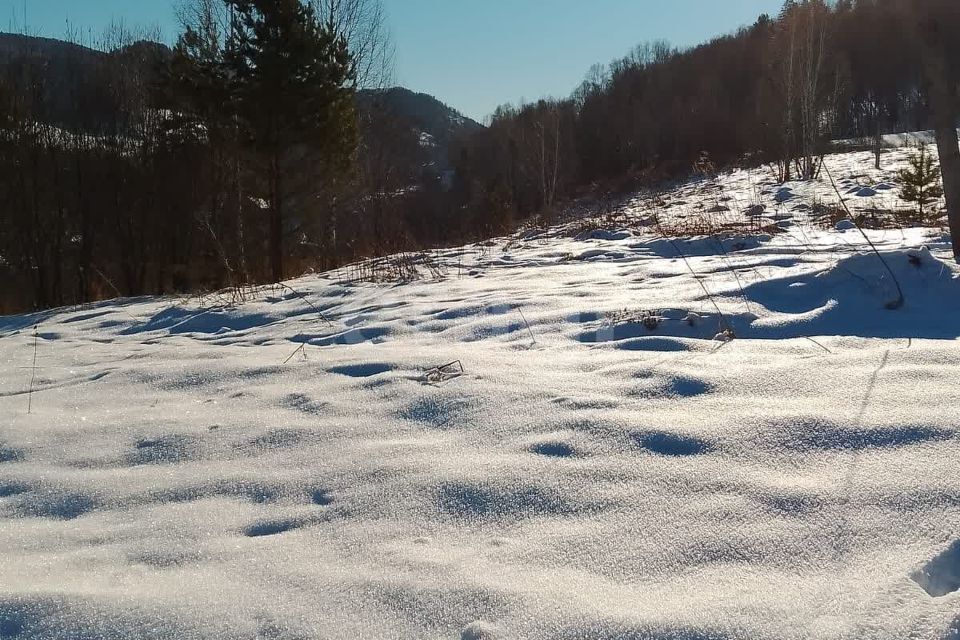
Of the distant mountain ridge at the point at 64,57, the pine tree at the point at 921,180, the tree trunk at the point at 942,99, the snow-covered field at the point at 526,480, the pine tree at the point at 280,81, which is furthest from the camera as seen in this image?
the distant mountain ridge at the point at 64,57

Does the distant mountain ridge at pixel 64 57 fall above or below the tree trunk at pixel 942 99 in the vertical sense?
above

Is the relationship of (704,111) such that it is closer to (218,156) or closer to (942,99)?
(218,156)

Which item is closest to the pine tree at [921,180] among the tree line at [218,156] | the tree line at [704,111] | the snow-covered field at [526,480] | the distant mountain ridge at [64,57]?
the tree line at [218,156]

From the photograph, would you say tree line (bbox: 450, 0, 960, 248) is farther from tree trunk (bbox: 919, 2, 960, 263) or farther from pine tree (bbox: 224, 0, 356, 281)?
tree trunk (bbox: 919, 2, 960, 263)

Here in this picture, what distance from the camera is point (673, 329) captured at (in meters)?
2.32

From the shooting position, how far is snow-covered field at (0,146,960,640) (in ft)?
2.67

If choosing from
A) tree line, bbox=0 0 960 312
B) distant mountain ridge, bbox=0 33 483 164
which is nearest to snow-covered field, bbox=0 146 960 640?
tree line, bbox=0 0 960 312

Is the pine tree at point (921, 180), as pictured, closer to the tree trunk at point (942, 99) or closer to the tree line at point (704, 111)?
the tree trunk at point (942, 99)

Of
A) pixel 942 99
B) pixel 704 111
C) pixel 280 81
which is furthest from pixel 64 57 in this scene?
pixel 704 111

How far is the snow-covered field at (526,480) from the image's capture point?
32.0 inches

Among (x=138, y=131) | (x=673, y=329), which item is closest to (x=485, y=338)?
(x=673, y=329)

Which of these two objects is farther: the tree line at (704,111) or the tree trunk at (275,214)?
the tree line at (704,111)

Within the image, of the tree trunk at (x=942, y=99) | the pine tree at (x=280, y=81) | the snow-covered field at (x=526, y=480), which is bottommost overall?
the snow-covered field at (x=526, y=480)

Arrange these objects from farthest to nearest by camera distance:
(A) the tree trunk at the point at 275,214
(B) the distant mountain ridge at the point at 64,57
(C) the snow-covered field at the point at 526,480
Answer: (B) the distant mountain ridge at the point at 64,57 → (A) the tree trunk at the point at 275,214 → (C) the snow-covered field at the point at 526,480
